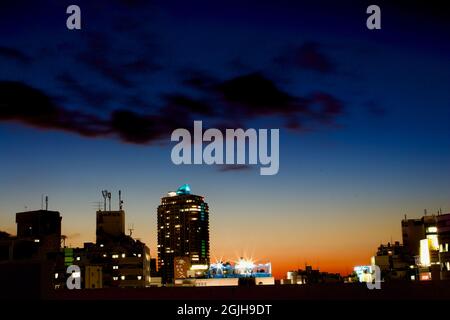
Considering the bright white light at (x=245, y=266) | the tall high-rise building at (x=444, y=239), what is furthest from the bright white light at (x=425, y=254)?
the bright white light at (x=245, y=266)

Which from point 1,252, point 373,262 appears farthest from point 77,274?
point 373,262

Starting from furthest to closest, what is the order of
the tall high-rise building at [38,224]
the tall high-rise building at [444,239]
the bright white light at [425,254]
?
the tall high-rise building at [38,224] → the bright white light at [425,254] → the tall high-rise building at [444,239]

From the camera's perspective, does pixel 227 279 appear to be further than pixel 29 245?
Yes

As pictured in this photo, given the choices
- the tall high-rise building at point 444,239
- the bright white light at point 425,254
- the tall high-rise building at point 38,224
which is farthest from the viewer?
the tall high-rise building at point 38,224

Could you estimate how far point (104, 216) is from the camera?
159 meters

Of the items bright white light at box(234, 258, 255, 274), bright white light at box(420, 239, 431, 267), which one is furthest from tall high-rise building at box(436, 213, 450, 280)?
bright white light at box(234, 258, 255, 274)

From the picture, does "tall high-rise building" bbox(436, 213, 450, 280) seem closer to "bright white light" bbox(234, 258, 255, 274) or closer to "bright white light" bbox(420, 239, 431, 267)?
"bright white light" bbox(420, 239, 431, 267)

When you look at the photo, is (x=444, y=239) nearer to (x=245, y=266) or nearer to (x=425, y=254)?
(x=425, y=254)

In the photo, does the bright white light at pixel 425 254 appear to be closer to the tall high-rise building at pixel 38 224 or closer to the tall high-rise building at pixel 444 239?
the tall high-rise building at pixel 444 239

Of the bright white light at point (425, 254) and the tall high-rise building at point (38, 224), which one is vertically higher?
the tall high-rise building at point (38, 224)

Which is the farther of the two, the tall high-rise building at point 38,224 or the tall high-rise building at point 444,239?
the tall high-rise building at point 38,224

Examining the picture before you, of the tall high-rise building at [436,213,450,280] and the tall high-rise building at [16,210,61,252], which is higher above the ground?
the tall high-rise building at [16,210,61,252]
